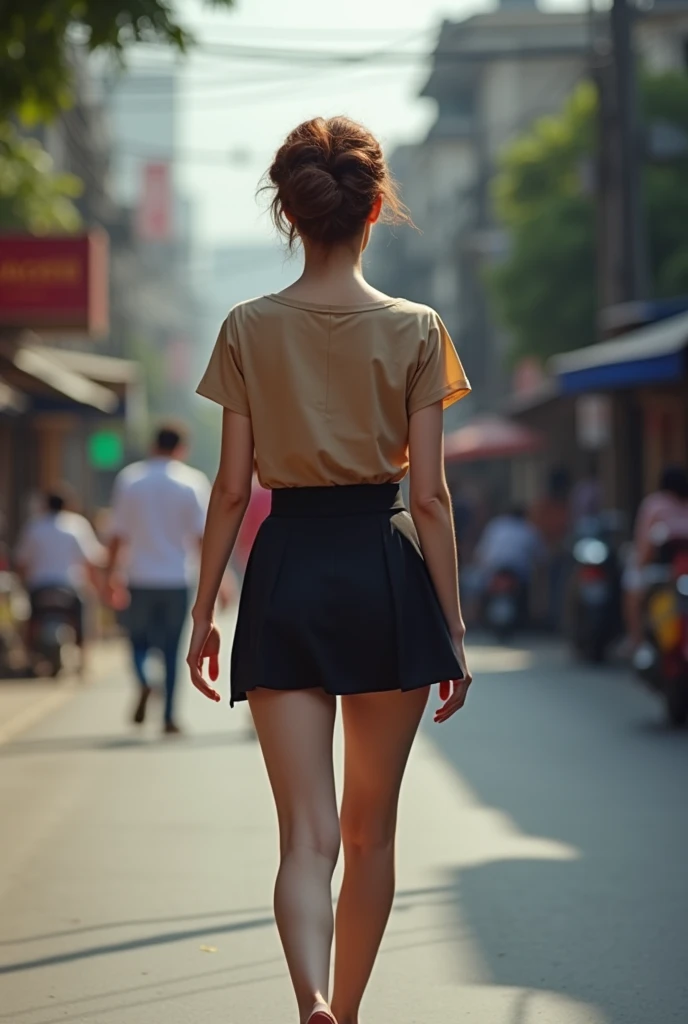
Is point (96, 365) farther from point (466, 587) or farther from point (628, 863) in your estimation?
point (628, 863)

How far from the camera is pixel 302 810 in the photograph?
434 cm

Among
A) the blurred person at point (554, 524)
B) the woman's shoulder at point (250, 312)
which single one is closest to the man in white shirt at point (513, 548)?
the blurred person at point (554, 524)

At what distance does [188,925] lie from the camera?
21.5 ft

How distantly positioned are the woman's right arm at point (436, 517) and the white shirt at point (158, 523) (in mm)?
7639

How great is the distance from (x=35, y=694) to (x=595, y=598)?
16.0 ft

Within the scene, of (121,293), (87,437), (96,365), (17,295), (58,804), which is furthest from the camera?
(121,293)

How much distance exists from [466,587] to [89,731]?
13.9m

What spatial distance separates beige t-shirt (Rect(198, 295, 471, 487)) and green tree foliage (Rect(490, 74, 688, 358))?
113 ft

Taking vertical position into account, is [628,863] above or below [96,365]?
below

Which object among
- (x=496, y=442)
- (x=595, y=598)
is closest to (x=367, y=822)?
(x=595, y=598)

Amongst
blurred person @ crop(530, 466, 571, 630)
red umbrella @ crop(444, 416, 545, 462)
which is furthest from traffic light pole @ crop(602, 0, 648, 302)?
red umbrella @ crop(444, 416, 545, 462)

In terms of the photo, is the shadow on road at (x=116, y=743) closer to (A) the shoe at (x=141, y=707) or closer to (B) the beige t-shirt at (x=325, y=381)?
(A) the shoe at (x=141, y=707)

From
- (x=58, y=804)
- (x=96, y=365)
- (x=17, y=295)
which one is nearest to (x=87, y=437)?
(x=96, y=365)

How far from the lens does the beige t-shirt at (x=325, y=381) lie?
14.6 ft
